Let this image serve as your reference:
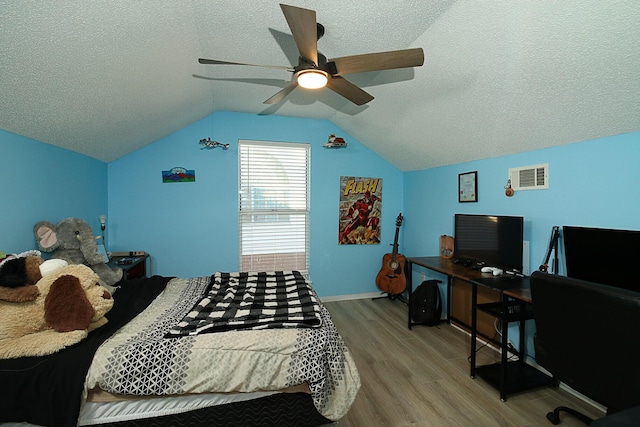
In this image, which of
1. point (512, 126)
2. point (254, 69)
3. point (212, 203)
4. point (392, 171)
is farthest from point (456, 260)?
point (212, 203)

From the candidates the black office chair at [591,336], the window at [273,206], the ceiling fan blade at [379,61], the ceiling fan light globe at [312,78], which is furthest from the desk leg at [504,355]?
the window at [273,206]

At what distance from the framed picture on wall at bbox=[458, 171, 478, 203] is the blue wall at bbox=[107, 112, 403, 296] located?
1.27 meters

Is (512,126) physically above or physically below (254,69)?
below

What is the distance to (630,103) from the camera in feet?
5.52

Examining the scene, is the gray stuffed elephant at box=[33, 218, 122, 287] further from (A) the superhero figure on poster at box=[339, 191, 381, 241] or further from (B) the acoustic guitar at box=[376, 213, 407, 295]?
(B) the acoustic guitar at box=[376, 213, 407, 295]

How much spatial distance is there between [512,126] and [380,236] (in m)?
2.35

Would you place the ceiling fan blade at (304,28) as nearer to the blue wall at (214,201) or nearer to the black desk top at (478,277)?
the black desk top at (478,277)

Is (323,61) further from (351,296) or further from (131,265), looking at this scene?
(351,296)

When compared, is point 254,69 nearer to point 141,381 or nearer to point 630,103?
point 141,381

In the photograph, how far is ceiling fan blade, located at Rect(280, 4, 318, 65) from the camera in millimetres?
1306

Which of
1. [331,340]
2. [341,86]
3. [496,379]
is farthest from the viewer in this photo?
[496,379]

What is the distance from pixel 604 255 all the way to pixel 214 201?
3805mm

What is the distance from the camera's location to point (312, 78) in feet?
5.89

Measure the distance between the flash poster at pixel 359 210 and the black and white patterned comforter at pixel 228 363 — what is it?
8.35ft
